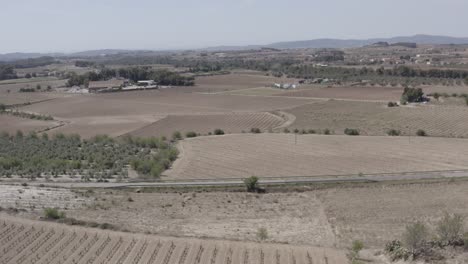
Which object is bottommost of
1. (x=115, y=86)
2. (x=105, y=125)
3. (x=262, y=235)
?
(x=105, y=125)

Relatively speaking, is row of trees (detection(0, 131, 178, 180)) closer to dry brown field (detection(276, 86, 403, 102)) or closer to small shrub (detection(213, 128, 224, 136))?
small shrub (detection(213, 128, 224, 136))

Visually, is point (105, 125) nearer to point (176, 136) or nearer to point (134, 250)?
point (176, 136)

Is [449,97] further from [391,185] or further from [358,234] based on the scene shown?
[358,234]

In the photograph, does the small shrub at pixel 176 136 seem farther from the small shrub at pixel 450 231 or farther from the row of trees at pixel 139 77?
the row of trees at pixel 139 77

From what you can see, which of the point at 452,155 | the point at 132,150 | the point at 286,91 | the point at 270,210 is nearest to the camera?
the point at 270,210

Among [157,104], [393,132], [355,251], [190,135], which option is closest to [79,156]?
[190,135]

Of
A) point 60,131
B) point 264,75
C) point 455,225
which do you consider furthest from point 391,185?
point 264,75
